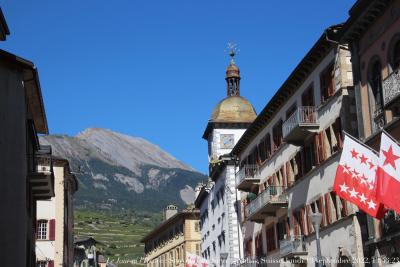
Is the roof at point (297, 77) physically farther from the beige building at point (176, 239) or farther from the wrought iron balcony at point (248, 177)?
the beige building at point (176, 239)

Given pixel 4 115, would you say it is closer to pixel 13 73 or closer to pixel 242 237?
Answer: pixel 13 73

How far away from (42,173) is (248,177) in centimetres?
2394

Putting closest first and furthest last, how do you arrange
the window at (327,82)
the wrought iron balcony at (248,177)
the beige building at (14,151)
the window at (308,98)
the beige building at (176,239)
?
the beige building at (14,151) → the window at (327,82) → the window at (308,98) → the wrought iron balcony at (248,177) → the beige building at (176,239)

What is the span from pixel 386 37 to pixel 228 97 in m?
52.6

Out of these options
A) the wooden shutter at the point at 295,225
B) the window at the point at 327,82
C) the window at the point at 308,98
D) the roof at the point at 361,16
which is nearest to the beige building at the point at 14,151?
the roof at the point at 361,16

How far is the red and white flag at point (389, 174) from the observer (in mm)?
23156

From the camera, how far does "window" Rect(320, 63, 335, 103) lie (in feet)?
126

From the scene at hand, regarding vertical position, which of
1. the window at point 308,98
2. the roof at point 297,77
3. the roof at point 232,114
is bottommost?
the window at point 308,98

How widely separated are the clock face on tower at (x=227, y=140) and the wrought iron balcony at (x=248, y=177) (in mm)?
21441

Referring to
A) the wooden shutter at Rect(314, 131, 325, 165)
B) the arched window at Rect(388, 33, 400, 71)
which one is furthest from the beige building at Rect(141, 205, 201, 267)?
the arched window at Rect(388, 33, 400, 71)

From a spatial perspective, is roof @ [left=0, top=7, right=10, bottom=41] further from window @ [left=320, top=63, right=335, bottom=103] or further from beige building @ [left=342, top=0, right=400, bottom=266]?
window @ [left=320, top=63, right=335, bottom=103]

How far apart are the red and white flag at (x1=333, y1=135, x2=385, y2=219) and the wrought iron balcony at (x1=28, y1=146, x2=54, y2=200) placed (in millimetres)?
14532

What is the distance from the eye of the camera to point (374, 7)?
31.0 m

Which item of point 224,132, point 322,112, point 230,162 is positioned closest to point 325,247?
point 322,112
